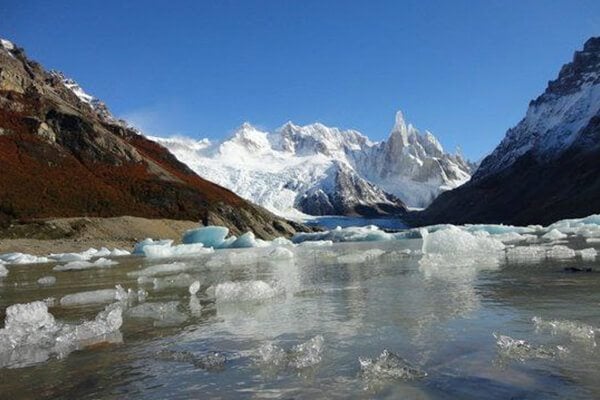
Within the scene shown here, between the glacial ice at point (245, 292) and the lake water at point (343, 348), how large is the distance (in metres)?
0.03

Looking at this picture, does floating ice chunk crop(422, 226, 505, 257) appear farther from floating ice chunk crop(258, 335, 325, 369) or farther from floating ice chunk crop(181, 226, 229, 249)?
floating ice chunk crop(181, 226, 229, 249)

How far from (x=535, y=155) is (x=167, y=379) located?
177480mm

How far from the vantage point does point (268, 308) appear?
1234cm

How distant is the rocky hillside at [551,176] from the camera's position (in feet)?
407

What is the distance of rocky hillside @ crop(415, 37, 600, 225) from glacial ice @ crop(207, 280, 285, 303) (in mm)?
109725

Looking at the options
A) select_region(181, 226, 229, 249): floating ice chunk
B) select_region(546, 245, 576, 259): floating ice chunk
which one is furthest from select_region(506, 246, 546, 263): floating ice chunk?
select_region(181, 226, 229, 249): floating ice chunk

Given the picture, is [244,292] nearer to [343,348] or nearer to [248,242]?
[343,348]

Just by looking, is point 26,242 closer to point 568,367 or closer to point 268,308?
point 268,308

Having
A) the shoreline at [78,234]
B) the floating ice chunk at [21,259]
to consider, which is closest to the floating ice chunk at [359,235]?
the shoreline at [78,234]

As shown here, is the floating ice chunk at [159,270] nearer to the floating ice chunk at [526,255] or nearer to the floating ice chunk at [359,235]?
the floating ice chunk at [526,255]

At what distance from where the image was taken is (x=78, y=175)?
8150 cm

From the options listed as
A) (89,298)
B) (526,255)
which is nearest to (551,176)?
(526,255)

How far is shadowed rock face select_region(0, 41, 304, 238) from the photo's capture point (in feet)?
236

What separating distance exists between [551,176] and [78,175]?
117m
